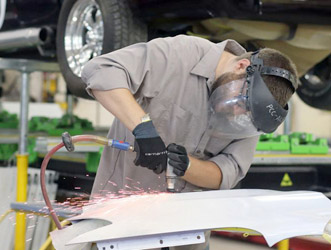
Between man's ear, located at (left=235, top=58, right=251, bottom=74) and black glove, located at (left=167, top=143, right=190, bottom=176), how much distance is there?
0.35 metres

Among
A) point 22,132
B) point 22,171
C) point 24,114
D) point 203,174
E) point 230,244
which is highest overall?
point 203,174

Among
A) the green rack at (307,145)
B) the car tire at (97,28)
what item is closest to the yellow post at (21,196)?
the car tire at (97,28)

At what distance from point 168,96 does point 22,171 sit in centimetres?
141

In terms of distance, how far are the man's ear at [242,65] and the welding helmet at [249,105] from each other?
25 mm

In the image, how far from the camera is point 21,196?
3.07m

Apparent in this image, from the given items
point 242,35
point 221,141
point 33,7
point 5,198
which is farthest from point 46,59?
point 221,141

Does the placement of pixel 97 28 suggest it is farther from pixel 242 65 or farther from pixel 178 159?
pixel 178 159

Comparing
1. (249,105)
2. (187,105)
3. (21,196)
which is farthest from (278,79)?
(21,196)

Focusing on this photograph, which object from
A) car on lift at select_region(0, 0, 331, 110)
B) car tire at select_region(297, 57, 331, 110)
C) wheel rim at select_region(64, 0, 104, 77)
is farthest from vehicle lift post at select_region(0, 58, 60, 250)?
car tire at select_region(297, 57, 331, 110)

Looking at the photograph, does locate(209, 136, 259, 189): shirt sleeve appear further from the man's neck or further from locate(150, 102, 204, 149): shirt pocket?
the man's neck

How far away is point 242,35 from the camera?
3674mm

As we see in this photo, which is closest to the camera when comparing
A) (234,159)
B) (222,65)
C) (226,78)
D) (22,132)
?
(226,78)

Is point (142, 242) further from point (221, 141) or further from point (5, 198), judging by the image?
point (5, 198)

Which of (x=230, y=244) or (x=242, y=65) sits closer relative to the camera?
(x=242, y=65)
